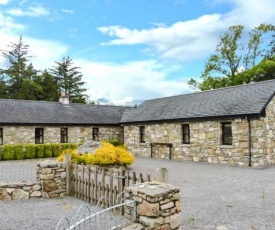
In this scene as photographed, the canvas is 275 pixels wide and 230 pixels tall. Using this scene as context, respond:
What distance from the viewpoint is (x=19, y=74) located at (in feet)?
152

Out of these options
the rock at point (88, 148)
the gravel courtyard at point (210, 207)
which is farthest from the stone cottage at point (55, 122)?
the gravel courtyard at point (210, 207)

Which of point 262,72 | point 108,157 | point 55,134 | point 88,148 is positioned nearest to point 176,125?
point 88,148

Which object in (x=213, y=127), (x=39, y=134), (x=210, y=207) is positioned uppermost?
(x=213, y=127)

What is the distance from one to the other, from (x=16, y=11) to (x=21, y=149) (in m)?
10.8

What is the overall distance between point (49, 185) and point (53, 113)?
1718 cm

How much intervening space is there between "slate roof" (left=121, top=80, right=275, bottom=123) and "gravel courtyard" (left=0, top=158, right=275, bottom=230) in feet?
18.5

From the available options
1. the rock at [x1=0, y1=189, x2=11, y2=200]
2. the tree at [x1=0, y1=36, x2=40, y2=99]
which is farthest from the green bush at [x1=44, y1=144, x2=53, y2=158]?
the tree at [x1=0, y1=36, x2=40, y2=99]

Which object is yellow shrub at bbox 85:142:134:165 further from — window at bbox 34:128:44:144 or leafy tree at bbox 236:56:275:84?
leafy tree at bbox 236:56:275:84

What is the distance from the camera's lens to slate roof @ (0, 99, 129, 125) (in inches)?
941

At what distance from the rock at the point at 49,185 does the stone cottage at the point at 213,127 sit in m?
11.0

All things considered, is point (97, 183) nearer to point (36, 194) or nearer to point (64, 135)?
point (36, 194)

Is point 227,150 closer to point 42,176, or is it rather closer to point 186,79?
point 42,176

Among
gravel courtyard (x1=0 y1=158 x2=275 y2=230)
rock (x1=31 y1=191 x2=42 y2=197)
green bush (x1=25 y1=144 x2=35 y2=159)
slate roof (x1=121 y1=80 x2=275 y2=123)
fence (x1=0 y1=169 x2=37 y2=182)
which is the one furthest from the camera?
green bush (x1=25 y1=144 x2=35 y2=159)

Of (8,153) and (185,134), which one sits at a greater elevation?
(185,134)
